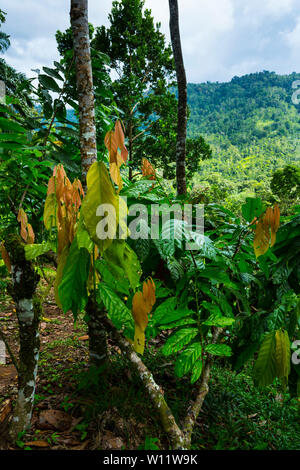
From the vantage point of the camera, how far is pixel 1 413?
1354 millimetres

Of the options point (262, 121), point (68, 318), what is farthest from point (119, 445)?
point (262, 121)

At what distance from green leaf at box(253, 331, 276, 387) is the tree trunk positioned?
955 mm

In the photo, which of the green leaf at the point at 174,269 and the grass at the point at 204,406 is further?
the grass at the point at 204,406

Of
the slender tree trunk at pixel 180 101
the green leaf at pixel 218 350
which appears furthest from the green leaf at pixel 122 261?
the slender tree trunk at pixel 180 101

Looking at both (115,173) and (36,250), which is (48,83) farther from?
(115,173)

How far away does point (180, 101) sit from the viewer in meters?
3.32

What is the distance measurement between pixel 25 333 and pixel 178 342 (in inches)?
27.9

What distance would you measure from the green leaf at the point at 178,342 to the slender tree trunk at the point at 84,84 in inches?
35.5

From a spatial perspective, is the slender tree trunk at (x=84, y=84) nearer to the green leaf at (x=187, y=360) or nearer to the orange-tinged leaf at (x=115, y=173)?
the green leaf at (x=187, y=360)

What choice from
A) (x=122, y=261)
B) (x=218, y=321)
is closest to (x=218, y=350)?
(x=218, y=321)

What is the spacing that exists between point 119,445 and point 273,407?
125 cm

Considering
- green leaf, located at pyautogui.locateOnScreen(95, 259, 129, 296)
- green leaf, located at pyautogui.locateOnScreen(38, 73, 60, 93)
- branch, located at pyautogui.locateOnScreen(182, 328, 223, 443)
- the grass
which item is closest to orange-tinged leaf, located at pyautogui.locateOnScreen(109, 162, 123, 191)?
green leaf, located at pyautogui.locateOnScreen(95, 259, 129, 296)

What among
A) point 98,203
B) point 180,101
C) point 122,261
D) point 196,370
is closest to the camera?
point 98,203

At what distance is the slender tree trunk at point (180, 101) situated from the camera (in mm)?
3293
